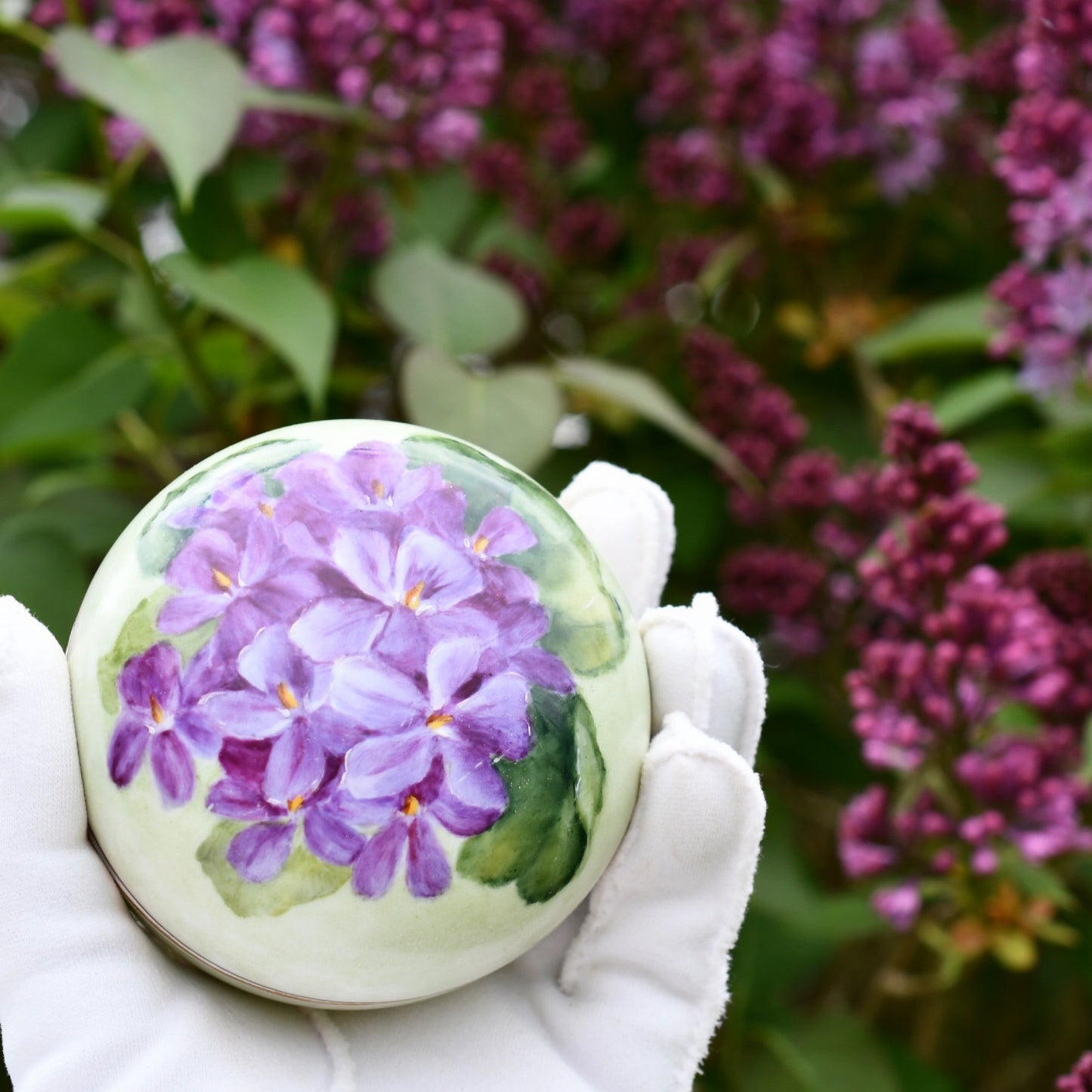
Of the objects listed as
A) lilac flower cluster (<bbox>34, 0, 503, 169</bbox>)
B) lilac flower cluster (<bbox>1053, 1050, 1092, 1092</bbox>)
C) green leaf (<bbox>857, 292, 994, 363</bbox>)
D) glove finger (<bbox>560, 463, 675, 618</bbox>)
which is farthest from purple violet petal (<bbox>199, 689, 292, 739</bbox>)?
green leaf (<bbox>857, 292, 994, 363</bbox>)


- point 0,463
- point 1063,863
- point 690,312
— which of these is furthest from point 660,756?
point 690,312

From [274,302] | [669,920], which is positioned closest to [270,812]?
[669,920]

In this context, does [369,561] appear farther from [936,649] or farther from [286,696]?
[936,649]

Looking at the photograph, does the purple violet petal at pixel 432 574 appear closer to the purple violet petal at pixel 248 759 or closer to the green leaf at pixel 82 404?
→ the purple violet petal at pixel 248 759

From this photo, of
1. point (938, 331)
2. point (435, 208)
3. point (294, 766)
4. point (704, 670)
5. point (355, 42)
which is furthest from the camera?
point (435, 208)

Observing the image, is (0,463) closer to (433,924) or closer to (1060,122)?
(433,924)

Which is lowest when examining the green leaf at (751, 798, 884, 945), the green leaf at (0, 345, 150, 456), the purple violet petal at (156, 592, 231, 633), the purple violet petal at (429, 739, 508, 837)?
the green leaf at (751, 798, 884, 945)

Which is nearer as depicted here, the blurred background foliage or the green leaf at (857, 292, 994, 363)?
the blurred background foliage

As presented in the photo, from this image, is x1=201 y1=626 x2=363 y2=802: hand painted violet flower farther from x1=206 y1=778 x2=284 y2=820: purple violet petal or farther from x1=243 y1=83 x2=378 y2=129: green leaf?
x1=243 y1=83 x2=378 y2=129: green leaf
